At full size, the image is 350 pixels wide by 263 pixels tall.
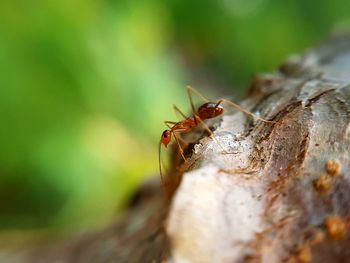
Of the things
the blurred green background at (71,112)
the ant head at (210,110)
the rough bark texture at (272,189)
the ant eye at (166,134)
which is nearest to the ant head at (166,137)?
the ant eye at (166,134)

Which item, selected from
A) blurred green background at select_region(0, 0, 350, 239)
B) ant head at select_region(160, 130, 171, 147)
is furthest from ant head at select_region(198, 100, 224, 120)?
blurred green background at select_region(0, 0, 350, 239)

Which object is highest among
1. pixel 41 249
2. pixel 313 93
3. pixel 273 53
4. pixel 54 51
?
pixel 273 53

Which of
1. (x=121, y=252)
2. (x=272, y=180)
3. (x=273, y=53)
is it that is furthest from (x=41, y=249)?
(x=273, y=53)

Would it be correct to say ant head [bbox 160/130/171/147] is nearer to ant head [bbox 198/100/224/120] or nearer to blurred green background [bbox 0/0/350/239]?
ant head [bbox 198/100/224/120]

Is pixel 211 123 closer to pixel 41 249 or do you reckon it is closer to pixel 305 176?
pixel 305 176

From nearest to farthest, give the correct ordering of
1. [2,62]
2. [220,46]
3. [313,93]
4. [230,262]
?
[230,262] → [313,93] → [2,62] → [220,46]

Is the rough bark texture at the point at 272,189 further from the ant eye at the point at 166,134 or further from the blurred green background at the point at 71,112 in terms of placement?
the blurred green background at the point at 71,112

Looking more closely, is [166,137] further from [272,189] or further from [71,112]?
[71,112]
